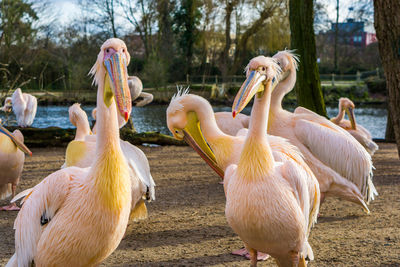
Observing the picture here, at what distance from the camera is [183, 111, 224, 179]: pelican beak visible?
3.58 metres

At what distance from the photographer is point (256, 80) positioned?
2.48 metres

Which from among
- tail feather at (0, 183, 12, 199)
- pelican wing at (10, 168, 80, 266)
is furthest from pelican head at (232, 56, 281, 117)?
tail feather at (0, 183, 12, 199)

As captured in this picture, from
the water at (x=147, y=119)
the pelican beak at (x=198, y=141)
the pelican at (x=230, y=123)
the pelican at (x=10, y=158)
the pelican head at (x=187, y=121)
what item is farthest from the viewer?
the water at (x=147, y=119)

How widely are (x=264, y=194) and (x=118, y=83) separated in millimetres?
1033

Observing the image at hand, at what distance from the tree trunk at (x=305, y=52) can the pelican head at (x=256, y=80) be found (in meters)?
4.51

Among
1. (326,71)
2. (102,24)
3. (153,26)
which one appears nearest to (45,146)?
(102,24)

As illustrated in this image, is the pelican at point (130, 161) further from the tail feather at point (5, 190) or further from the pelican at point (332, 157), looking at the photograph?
the tail feather at point (5, 190)

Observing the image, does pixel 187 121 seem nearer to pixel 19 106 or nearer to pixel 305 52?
pixel 305 52

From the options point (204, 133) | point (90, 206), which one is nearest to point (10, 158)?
point (204, 133)

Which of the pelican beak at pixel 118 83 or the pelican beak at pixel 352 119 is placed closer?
the pelican beak at pixel 118 83

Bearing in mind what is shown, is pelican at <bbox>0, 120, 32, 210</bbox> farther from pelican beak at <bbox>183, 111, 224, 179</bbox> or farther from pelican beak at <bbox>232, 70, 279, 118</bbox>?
pelican beak at <bbox>232, 70, 279, 118</bbox>

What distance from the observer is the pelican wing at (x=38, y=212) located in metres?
2.32

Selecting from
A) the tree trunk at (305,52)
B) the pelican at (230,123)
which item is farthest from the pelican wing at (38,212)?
the tree trunk at (305,52)

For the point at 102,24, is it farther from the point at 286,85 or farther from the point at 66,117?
the point at 286,85
